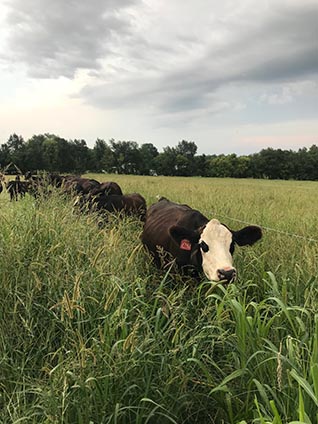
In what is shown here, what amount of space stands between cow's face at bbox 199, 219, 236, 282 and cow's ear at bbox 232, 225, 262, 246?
0.60ft

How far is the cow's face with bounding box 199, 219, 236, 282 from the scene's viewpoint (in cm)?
371

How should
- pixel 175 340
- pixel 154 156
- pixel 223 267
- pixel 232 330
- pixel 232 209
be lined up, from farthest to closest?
pixel 154 156 → pixel 232 209 → pixel 223 267 → pixel 232 330 → pixel 175 340

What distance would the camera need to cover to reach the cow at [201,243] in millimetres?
3865

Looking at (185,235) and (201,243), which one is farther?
(185,235)

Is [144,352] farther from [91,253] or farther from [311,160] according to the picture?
[311,160]

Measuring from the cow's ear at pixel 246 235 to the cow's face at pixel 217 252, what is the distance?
7.3 inches

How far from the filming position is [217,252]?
13.0ft

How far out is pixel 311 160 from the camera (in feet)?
235

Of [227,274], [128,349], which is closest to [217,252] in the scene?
[227,274]

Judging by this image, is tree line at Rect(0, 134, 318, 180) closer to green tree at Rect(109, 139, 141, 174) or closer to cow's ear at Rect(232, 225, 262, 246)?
green tree at Rect(109, 139, 141, 174)

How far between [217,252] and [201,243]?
0.27 metres

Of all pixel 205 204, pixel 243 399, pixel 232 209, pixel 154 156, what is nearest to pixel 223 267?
pixel 243 399

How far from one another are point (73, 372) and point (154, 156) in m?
85.1

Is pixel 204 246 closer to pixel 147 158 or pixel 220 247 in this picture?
pixel 220 247
